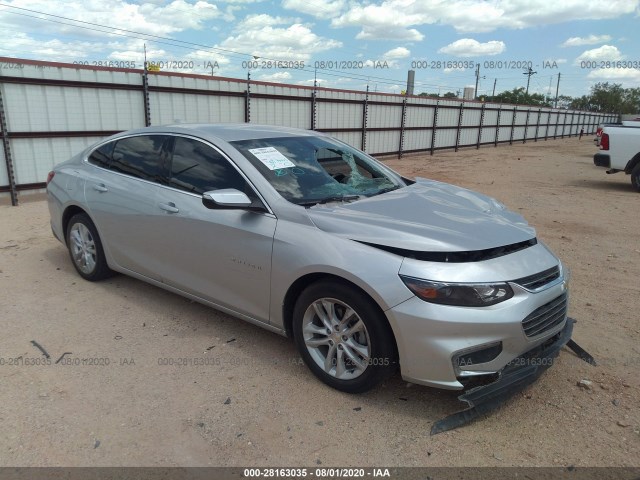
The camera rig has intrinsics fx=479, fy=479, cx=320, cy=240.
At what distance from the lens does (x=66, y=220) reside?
191 inches

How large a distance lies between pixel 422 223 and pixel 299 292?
2.90 feet

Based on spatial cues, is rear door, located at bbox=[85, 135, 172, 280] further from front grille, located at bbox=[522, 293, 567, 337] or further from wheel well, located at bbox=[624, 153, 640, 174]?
wheel well, located at bbox=[624, 153, 640, 174]

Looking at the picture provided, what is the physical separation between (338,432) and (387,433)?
10.7 inches

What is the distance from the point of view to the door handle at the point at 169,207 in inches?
144

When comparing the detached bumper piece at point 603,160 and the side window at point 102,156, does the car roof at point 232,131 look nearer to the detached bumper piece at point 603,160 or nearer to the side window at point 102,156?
the side window at point 102,156

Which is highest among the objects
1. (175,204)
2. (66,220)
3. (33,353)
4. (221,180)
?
(221,180)

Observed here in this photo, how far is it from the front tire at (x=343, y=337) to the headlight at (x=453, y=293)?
28 centimetres

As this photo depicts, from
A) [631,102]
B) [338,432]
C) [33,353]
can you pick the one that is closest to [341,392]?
[338,432]

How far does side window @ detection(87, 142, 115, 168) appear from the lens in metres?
4.50

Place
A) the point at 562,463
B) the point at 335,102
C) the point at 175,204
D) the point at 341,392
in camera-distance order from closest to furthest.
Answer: the point at 562,463, the point at 341,392, the point at 175,204, the point at 335,102

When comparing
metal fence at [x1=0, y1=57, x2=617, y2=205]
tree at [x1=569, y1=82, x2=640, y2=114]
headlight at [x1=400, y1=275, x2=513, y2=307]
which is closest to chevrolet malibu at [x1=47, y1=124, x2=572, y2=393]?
headlight at [x1=400, y1=275, x2=513, y2=307]

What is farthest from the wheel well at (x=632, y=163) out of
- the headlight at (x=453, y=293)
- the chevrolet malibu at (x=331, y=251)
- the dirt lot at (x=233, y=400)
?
the headlight at (x=453, y=293)

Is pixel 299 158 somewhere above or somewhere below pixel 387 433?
above

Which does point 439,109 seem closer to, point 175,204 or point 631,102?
point 175,204
